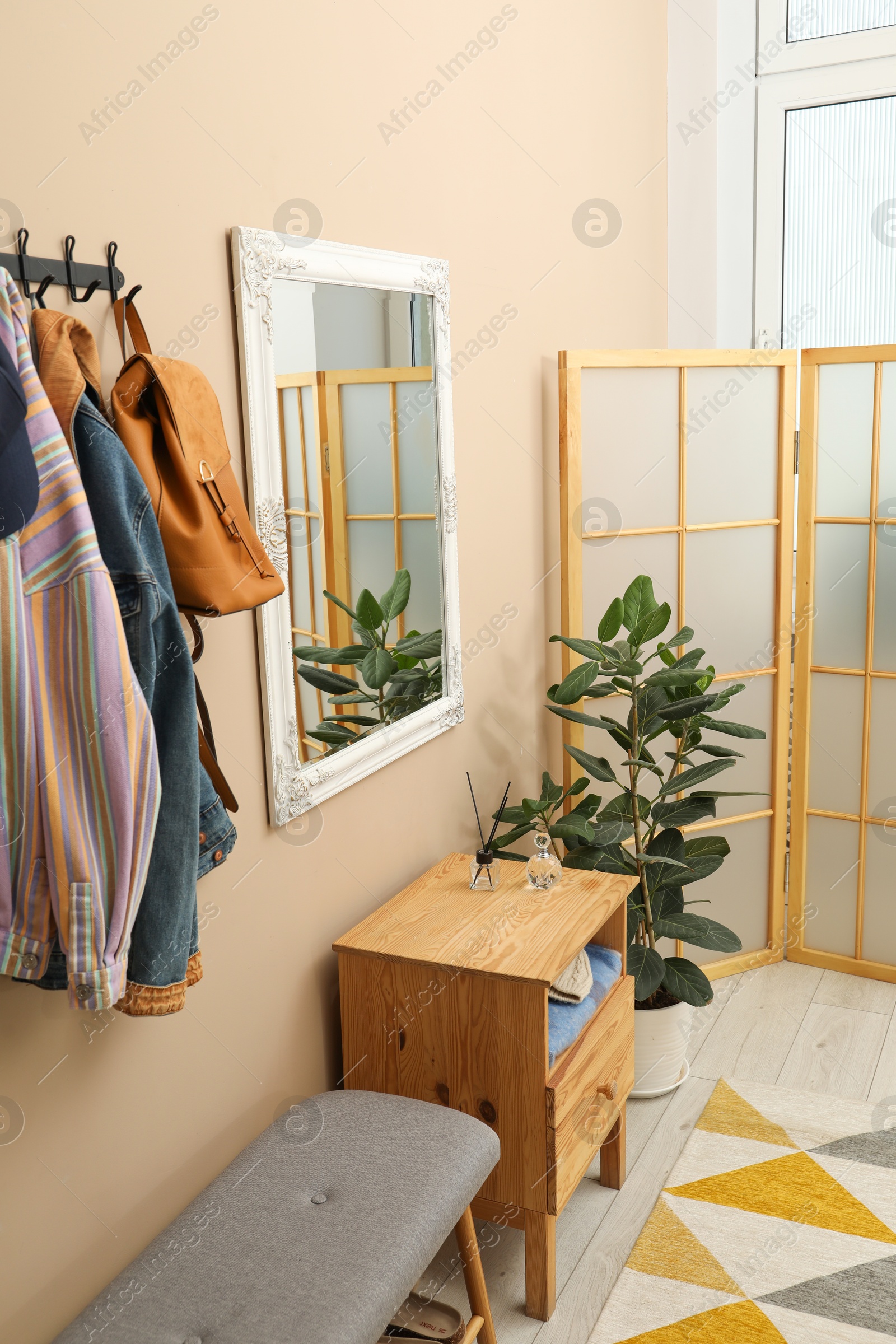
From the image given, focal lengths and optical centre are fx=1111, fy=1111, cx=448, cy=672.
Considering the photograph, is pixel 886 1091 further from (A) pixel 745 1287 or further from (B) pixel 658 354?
(B) pixel 658 354

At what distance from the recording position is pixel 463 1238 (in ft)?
6.02

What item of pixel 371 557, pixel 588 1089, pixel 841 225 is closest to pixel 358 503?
pixel 371 557

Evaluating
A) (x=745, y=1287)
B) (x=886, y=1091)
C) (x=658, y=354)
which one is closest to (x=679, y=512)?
(x=658, y=354)

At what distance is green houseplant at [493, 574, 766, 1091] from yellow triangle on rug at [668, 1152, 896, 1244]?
0.37m

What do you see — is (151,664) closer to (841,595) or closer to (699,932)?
(699,932)

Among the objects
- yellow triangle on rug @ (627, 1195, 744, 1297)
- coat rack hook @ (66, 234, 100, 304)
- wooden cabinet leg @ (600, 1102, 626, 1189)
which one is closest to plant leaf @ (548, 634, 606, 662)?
wooden cabinet leg @ (600, 1102, 626, 1189)

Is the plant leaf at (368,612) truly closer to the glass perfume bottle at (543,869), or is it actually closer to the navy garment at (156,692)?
the glass perfume bottle at (543,869)

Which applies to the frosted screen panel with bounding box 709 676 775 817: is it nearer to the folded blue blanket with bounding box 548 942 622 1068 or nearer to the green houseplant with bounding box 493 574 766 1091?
the green houseplant with bounding box 493 574 766 1091

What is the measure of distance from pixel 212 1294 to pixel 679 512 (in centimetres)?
222

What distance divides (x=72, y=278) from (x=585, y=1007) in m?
1.55

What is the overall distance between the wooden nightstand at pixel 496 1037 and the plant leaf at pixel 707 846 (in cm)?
62

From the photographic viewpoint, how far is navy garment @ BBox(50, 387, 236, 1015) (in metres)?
1.32

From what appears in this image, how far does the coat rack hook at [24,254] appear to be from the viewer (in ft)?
4.45

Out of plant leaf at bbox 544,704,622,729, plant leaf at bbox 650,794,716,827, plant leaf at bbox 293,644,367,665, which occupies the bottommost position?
plant leaf at bbox 650,794,716,827
